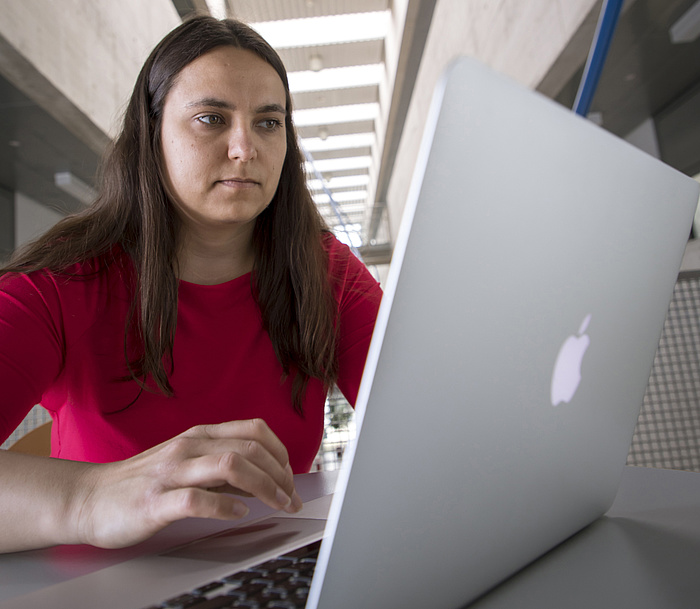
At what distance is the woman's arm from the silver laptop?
3 cm

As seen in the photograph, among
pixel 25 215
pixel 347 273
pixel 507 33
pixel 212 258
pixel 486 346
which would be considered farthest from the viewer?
pixel 25 215

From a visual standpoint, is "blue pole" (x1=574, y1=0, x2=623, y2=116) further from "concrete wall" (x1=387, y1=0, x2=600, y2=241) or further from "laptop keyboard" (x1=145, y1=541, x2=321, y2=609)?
→ "concrete wall" (x1=387, y1=0, x2=600, y2=241)

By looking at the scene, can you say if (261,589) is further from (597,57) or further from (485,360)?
(597,57)

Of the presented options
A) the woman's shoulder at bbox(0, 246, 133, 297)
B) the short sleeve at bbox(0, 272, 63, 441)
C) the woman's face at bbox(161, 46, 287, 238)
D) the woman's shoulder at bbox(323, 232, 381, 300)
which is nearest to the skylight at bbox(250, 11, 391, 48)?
the woman's shoulder at bbox(323, 232, 381, 300)

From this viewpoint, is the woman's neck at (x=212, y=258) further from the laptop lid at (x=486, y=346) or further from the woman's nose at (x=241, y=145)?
the laptop lid at (x=486, y=346)

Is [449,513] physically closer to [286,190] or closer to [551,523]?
[551,523]

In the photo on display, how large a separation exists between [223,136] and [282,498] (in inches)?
20.4

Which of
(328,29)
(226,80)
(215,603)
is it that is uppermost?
(328,29)

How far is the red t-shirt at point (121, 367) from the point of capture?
2.06 feet

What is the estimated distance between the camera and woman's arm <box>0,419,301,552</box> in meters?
0.35

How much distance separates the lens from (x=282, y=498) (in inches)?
15.1

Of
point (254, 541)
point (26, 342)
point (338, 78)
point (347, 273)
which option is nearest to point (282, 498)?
point (254, 541)

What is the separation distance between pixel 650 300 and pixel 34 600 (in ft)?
1.36

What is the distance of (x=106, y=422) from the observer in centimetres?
69
